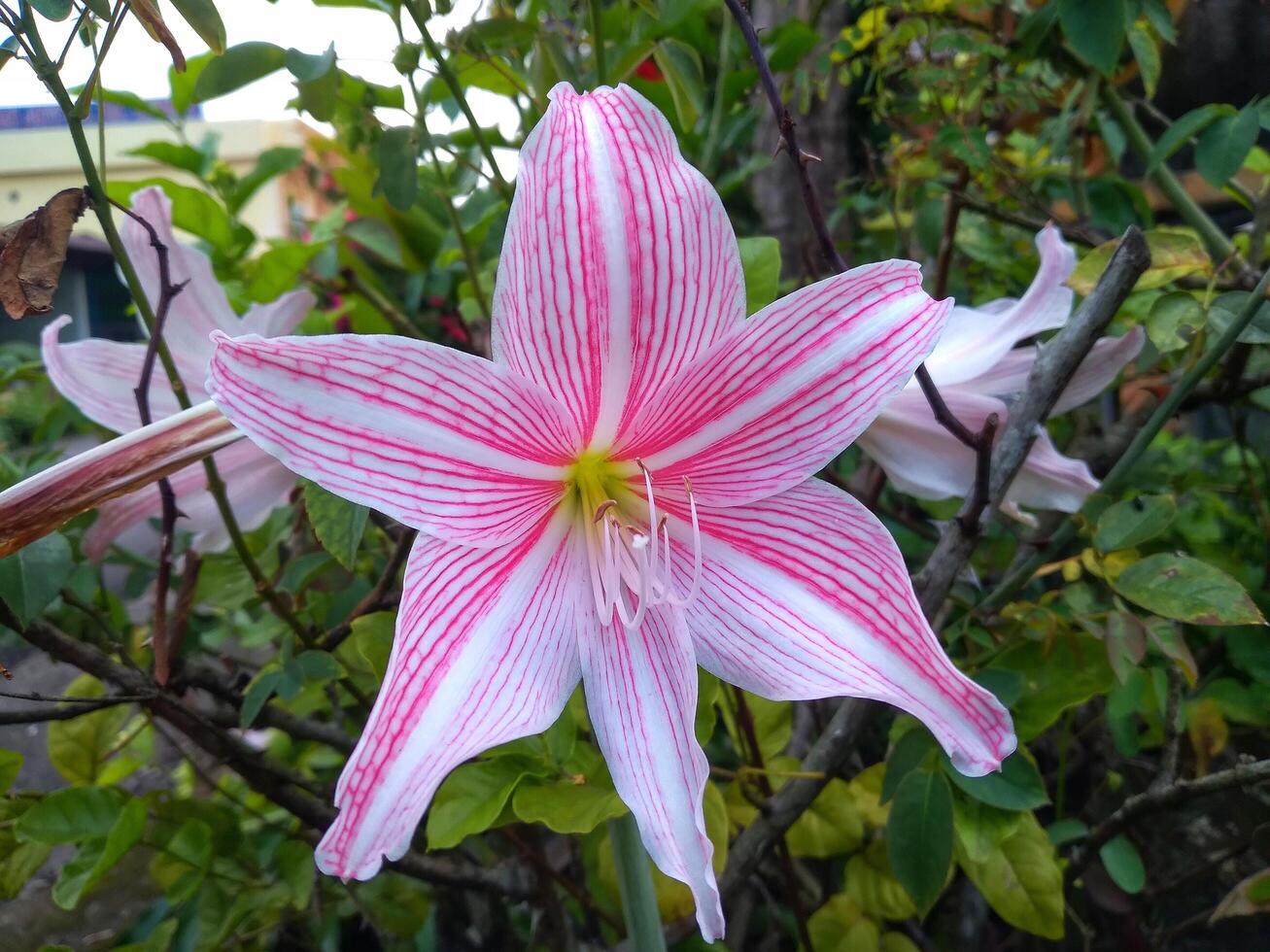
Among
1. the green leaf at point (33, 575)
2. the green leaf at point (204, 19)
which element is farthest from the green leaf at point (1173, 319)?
the green leaf at point (33, 575)

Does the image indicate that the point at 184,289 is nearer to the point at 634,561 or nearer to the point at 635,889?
the point at 634,561

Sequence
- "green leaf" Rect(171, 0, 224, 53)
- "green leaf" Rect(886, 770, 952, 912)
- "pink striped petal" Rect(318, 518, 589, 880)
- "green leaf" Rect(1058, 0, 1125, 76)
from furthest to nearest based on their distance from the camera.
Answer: "green leaf" Rect(1058, 0, 1125, 76), "green leaf" Rect(886, 770, 952, 912), "green leaf" Rect(171, 0, 224, 53), "pink striped petal" Rect(318, 518, 589, 880)

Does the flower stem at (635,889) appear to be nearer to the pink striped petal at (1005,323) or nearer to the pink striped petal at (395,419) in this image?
the pink striped petal at (395,419)

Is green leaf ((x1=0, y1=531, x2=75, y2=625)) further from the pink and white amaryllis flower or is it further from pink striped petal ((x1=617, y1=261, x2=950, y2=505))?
pink striped petal ((x1=617, y1=261, x2=950, y2=505))

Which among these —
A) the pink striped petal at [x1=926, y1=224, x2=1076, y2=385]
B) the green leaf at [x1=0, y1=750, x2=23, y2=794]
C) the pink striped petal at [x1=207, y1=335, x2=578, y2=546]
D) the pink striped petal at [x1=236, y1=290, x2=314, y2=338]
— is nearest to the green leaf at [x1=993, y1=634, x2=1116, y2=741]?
the pink striped petal at [x1=926, y1=224, x2=1076, y2=385]

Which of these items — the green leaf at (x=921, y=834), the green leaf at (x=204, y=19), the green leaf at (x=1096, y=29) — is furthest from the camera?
the green leaf at (x=1096, y=29)

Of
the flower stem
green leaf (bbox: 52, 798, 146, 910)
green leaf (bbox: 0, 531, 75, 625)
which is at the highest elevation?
green leaf (bbox: 0, 531, 75, 625)

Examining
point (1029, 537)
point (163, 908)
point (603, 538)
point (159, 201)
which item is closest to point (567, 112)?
point (603, 538)

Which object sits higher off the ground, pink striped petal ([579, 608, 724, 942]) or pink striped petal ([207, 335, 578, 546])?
pink striped petal ([207, 335, 578, 546])
